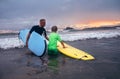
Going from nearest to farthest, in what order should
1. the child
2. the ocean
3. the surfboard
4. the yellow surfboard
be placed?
the yellow surfboard < the child < the surfboard < the ocean

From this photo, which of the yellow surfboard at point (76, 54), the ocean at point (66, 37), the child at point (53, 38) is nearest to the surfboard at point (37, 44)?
the child at point (53, 38)

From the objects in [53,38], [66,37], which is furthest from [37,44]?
[66,37]

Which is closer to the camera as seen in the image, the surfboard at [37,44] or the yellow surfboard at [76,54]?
the yellow surfboard at [76,54]

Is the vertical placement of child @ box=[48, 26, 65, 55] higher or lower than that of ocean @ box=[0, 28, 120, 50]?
higher

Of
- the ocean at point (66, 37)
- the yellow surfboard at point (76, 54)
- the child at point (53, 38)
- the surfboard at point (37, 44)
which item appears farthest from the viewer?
the ocean at point (66, 37)

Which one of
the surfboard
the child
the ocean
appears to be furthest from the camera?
the ocean

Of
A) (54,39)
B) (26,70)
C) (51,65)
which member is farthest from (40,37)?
(26,70)

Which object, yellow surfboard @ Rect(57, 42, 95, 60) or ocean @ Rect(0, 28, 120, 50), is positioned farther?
ocean @ Rect(0, 28, 120, 50)

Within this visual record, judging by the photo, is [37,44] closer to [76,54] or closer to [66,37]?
[76,54]

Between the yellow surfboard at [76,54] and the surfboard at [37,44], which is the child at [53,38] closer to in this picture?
the surfboard at [37,44]

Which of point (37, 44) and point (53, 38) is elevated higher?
point (53, 38)

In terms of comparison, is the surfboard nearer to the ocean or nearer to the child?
the child

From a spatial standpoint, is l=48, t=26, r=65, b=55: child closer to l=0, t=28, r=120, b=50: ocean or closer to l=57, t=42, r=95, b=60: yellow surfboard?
l=57, t=42, r=95, b=60: yellow surfboard

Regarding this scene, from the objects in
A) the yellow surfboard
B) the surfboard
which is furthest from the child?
the yellow surfboard
